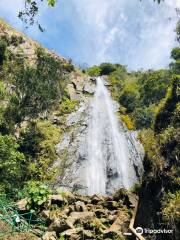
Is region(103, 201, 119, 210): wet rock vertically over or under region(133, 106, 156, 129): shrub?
under

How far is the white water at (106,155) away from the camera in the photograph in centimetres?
2919

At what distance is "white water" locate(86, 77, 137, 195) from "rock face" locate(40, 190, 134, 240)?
7.00 meters

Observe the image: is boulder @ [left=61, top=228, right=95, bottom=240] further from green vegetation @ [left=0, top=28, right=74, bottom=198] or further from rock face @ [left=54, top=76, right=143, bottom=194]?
rock face @ [left=54, top=76, right=143, bottom=194]

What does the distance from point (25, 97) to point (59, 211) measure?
2268cm

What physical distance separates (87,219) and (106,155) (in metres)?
16.5

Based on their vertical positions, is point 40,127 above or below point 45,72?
below

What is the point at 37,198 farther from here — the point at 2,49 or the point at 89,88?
the point at 2,49

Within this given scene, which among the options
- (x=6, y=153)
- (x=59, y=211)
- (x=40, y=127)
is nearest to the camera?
(x=59, y=211)

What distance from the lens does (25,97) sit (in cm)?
3953

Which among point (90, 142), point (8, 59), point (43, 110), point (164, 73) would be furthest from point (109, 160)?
point (8, 59)

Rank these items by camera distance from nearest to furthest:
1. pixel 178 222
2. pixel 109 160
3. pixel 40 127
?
pixel 178 222 → pixel 109 160 → pixel 40 127

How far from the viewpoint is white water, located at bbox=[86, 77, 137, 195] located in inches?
1149

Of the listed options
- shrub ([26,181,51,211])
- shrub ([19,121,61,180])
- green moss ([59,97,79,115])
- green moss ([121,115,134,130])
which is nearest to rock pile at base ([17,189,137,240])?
shrub ([26,181,51,211])

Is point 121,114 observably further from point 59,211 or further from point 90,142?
point 59,211
